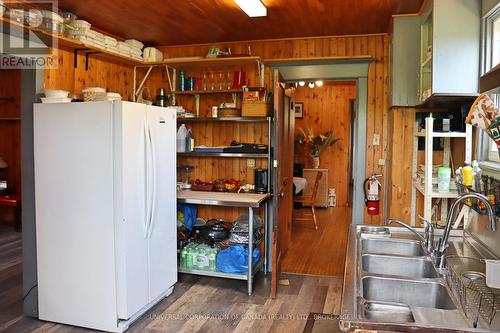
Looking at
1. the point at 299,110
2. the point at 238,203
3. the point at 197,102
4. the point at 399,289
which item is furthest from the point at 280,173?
the point at 299,110

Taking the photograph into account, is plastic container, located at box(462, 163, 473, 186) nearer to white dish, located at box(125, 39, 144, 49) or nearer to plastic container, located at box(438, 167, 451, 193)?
plastic container, located at box(438, 167, 451, 193)

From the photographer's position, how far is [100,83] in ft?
14.2

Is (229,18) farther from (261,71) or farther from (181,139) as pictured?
(181,139)

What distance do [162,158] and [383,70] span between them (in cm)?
241

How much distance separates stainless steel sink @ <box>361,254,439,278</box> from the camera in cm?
204

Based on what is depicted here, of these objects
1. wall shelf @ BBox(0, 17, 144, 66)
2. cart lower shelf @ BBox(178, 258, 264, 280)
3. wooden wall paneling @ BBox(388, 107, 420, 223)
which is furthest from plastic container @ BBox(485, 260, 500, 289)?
wall shelf @ BBox(0, 17, 144, 66)

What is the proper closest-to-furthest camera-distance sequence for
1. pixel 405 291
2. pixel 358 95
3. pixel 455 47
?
pixel 405 291, pixel 455 47, pixel 358 95

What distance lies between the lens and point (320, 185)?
823 centimetres

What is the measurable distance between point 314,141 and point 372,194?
13.3 feet

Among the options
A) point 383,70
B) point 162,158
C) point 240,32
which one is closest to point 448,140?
point 383,70

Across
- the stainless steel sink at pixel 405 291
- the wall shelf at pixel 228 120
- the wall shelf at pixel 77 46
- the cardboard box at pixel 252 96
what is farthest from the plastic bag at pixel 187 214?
the stainless steel sink at pixel 405 291

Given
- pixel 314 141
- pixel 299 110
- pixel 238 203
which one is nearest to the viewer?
pixel 238 203

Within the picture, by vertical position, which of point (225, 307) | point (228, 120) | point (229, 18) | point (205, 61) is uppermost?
point (229, 18)

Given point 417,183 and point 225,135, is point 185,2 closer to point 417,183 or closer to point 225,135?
point 225,135
